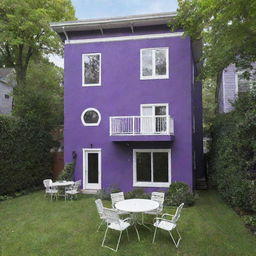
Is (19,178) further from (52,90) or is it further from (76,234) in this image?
(52,90)

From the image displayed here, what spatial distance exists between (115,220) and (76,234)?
160 cm

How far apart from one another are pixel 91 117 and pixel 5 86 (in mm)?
14377

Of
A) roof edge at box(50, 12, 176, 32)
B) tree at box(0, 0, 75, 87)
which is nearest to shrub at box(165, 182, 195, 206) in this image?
Result: roof edge at box(50, 12, 176, 32)

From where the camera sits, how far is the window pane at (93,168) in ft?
40.8

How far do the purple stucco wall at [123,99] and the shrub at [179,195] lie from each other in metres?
1.00

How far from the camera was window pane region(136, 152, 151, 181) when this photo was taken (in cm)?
1181

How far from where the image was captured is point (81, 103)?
Answer: 12.6 metres

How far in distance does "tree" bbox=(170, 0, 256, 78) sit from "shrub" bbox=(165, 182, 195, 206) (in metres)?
5.17

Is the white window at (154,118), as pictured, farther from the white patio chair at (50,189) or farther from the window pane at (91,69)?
the white patio chair at (50,189)

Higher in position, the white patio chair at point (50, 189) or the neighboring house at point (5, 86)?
the neighboring house at point (5, 86)

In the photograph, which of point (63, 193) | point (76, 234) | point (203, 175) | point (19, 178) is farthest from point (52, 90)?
point (76, 234)

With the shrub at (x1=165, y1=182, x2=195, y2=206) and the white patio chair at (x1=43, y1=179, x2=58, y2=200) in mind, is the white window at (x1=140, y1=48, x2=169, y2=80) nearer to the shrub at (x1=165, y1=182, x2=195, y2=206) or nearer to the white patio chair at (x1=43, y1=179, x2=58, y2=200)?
the shrub at (x1=165, y1=182, x2=195, y2=206)

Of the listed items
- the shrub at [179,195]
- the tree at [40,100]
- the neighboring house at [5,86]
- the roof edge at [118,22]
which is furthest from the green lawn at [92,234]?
the neighboring house at [5,86]

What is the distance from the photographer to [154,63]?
471 inches
